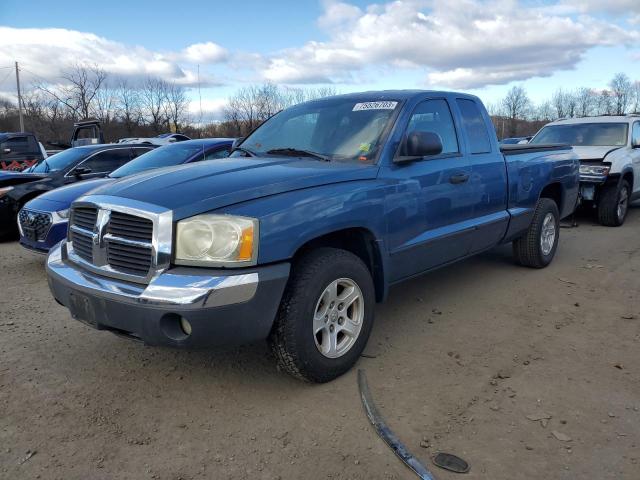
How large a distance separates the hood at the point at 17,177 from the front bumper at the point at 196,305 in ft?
20.0

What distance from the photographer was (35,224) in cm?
588

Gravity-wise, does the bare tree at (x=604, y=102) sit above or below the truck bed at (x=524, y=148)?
above

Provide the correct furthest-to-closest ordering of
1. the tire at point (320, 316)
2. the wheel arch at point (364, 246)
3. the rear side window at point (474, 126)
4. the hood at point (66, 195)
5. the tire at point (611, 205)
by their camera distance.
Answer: the tire at point (611, 205)
the hood at point (66, 195)
the rear side window at point (474, 126)
the wheel arch at point (364, 246)
the tire at point (320, 316)

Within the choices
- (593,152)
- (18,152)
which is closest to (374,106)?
(593,152)

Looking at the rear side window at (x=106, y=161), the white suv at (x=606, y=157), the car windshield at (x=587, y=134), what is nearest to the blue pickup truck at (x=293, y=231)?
the rear side window at (x=106, y=161)

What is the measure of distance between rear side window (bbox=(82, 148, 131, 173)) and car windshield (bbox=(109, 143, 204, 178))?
1.32m

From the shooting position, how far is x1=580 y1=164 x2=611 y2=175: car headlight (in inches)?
333

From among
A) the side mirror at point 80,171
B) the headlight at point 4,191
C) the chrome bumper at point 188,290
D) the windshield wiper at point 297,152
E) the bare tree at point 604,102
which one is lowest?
the chrome bumper at point 188,290

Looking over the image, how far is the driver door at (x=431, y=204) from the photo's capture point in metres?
3.69

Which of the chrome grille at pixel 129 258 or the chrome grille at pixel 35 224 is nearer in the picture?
the chrome grille at pixel 129 258

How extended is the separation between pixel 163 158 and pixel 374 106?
415 cm

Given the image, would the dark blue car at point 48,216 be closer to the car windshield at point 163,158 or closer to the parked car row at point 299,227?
the car windshield at point 163,158

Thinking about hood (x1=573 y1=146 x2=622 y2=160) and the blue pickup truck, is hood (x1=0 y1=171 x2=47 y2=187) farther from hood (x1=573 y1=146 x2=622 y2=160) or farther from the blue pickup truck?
hood (x1=573 y1=146 x2=622 y2=160)

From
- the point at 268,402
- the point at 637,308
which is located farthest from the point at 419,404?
the point at 637,308
